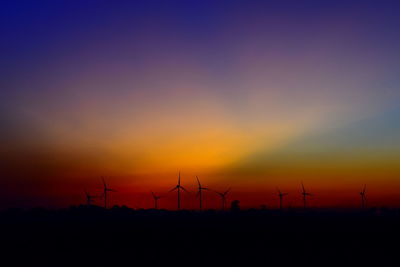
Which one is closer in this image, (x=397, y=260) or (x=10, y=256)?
(x=397, y=260)

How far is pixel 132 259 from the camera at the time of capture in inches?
3391

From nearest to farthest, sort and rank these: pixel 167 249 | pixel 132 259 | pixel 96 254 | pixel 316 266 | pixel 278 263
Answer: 1. pixel 316 266
2. pixel 278 263
3. pixel 132 259
4. pixel 96 254
5. pixel 167 249

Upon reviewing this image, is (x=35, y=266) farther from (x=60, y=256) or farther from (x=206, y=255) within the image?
(x=206, y=255)

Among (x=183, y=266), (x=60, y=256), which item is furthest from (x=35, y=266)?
(x=183, y=266)

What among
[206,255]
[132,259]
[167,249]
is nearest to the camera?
[132,259]

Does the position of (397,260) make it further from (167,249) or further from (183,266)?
(167,249)

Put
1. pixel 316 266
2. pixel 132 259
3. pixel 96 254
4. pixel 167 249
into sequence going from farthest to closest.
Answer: pixel 167 249
pixel 96 254
pixel 132 259
pixel 316 266

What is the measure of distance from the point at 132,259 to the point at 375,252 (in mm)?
51737

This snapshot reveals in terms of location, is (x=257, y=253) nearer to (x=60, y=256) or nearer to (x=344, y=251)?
(x=344, y=251)

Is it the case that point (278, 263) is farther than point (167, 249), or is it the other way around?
point (167, 249)

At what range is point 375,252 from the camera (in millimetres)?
91875

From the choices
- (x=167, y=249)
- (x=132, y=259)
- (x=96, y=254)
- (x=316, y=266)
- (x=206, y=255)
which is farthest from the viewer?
(x=167, y=249)

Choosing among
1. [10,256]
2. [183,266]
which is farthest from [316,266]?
[10,256]

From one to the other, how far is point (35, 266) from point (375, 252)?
69.0 meters
